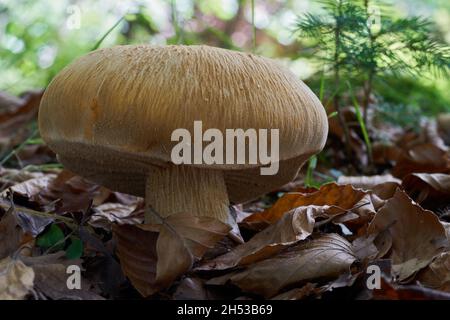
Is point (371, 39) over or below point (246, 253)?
over

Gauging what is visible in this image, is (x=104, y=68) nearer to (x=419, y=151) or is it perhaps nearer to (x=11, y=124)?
(x=419, y=151)

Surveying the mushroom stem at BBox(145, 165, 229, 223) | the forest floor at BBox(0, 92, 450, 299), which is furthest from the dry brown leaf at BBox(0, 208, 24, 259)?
the mushroom stem at BBox(145, 165, 229, 223)

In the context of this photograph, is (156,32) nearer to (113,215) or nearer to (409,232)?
(113,215)

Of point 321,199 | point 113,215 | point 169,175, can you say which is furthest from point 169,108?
point 113,215

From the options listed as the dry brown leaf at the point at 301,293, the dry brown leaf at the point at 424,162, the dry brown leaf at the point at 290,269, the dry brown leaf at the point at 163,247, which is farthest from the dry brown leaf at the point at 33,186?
the dry brown leaf at the point at 424,162

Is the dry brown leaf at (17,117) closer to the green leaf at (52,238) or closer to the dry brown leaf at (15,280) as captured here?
the green leaf at (52,238)
